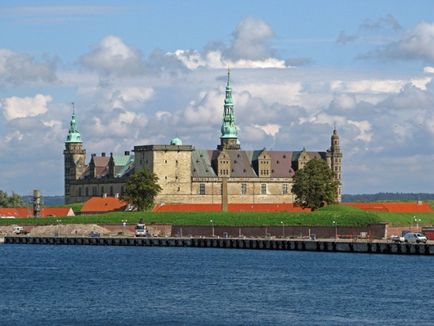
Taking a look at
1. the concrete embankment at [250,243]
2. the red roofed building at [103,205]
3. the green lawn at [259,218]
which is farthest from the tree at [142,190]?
the concrete embankment at [250,243]

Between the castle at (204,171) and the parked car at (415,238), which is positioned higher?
the castle at (204,171)

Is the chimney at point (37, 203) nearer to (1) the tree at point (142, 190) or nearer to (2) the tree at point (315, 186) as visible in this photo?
(1) the tree at point (142, 190)

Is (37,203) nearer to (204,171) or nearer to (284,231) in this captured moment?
(204,171)

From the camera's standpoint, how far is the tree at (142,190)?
159375 mm

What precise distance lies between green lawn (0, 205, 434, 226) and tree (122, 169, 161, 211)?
3771 mm

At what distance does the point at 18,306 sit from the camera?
231ft

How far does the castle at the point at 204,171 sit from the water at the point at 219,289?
191ft

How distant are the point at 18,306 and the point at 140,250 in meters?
57.3

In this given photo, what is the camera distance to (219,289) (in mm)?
79438

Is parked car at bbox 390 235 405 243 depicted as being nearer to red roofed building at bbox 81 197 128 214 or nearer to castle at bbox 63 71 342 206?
castle at bbox 63 71 342 206

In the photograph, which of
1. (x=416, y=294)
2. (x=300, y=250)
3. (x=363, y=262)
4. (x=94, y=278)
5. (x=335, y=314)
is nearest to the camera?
(x=335, y=314)

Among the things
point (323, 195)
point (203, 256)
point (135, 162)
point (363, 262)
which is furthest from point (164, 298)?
point (135, 162)

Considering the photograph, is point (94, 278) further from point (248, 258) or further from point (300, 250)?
point (300, 250)

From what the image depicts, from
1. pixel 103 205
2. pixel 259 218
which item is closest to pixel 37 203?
pixel 103 205
